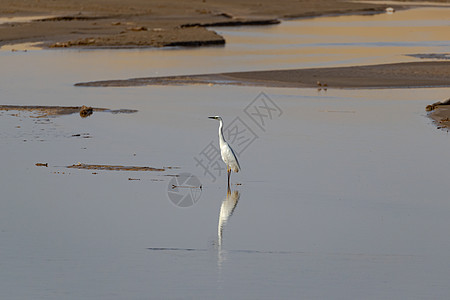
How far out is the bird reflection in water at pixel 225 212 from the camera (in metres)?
9.11

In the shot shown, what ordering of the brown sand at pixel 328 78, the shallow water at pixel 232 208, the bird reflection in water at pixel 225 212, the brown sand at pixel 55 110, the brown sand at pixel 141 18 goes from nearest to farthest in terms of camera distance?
the shallow water at pixel 232 208 → the bird reflection in water at pixel 225 212 → the brown sand at pixel 55 110 → the brown sand at pixel 328 78 → the brown sand at pixel 141 18

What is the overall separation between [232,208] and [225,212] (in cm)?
19

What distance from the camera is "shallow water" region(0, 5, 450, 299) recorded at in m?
8.25

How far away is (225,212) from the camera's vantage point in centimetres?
1071

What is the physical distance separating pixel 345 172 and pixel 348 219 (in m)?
2.45

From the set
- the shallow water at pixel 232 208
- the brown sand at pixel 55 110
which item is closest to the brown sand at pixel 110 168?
the shallow water at pixel 232 208

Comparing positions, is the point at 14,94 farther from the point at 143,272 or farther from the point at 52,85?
the point at 143,272

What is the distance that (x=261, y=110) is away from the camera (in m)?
18.8

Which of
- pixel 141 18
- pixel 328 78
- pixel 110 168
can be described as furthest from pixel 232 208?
pixel 141 18

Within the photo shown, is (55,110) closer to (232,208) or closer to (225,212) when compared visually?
(232,208)

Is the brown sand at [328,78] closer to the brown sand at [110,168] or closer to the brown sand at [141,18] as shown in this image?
the brown sand at [141,18]

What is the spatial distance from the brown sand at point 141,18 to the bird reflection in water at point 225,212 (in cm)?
2165

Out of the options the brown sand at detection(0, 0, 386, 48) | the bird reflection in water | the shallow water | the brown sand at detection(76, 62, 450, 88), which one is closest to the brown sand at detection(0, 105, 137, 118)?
the shallow water

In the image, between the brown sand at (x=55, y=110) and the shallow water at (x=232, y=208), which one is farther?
the brown sand at (x=55, y=110)
